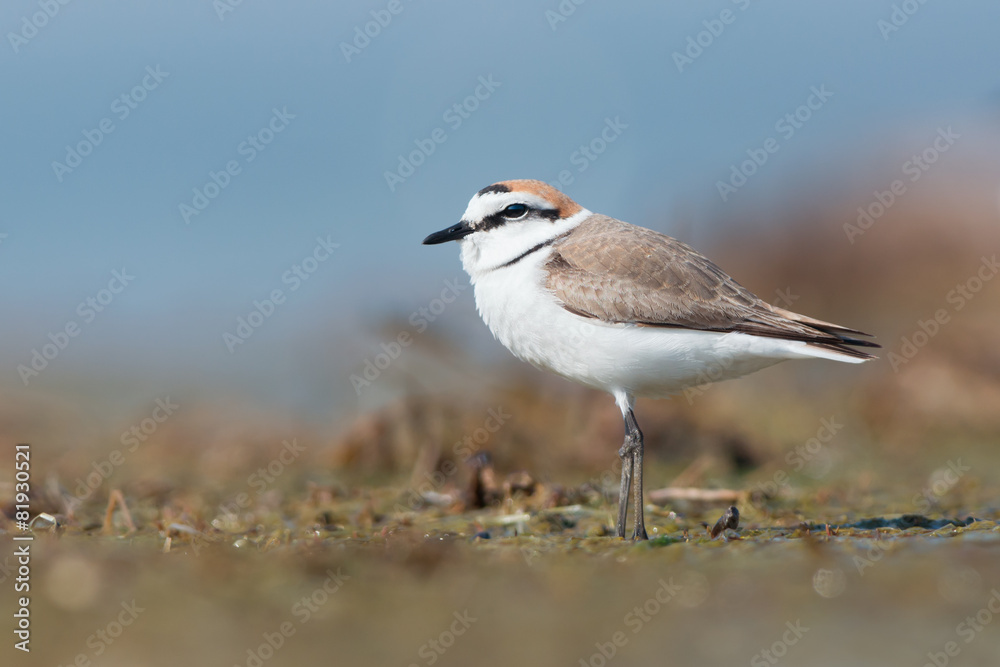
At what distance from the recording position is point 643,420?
898cm

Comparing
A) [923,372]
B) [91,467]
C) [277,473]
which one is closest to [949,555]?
[923,372]

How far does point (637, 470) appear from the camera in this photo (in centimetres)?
641

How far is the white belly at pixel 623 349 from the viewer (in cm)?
618

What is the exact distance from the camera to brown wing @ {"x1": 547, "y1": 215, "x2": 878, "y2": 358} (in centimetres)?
622

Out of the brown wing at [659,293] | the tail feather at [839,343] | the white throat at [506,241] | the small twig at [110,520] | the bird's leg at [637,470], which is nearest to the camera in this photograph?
the tail feather at [839,343]

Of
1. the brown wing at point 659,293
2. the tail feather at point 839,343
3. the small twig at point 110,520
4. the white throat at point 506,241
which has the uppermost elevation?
the white throat at point 506,241

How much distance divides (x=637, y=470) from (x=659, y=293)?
114 centimetres

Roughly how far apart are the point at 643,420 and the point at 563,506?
2.16m

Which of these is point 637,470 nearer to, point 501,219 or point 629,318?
point 629,318

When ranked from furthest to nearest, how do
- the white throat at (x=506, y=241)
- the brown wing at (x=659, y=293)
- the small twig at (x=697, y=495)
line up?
the small twig at (x=697, y=495)
the white throat at (x=506, y=241)
the brown wing at (x=659, y=293)

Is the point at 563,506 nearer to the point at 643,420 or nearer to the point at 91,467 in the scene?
the point at 643,420

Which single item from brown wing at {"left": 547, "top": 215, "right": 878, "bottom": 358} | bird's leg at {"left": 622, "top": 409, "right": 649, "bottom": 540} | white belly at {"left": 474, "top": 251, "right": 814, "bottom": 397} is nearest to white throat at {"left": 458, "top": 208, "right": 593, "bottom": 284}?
brown wing at {"left": 547, "top": 215, "right": 878, "bottom": 358}

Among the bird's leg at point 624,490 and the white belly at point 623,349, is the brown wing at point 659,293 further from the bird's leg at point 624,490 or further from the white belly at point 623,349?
the bird's leg at point 624,490

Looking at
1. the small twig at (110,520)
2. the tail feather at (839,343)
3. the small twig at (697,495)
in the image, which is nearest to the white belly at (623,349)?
the tail feather at (839,343)
